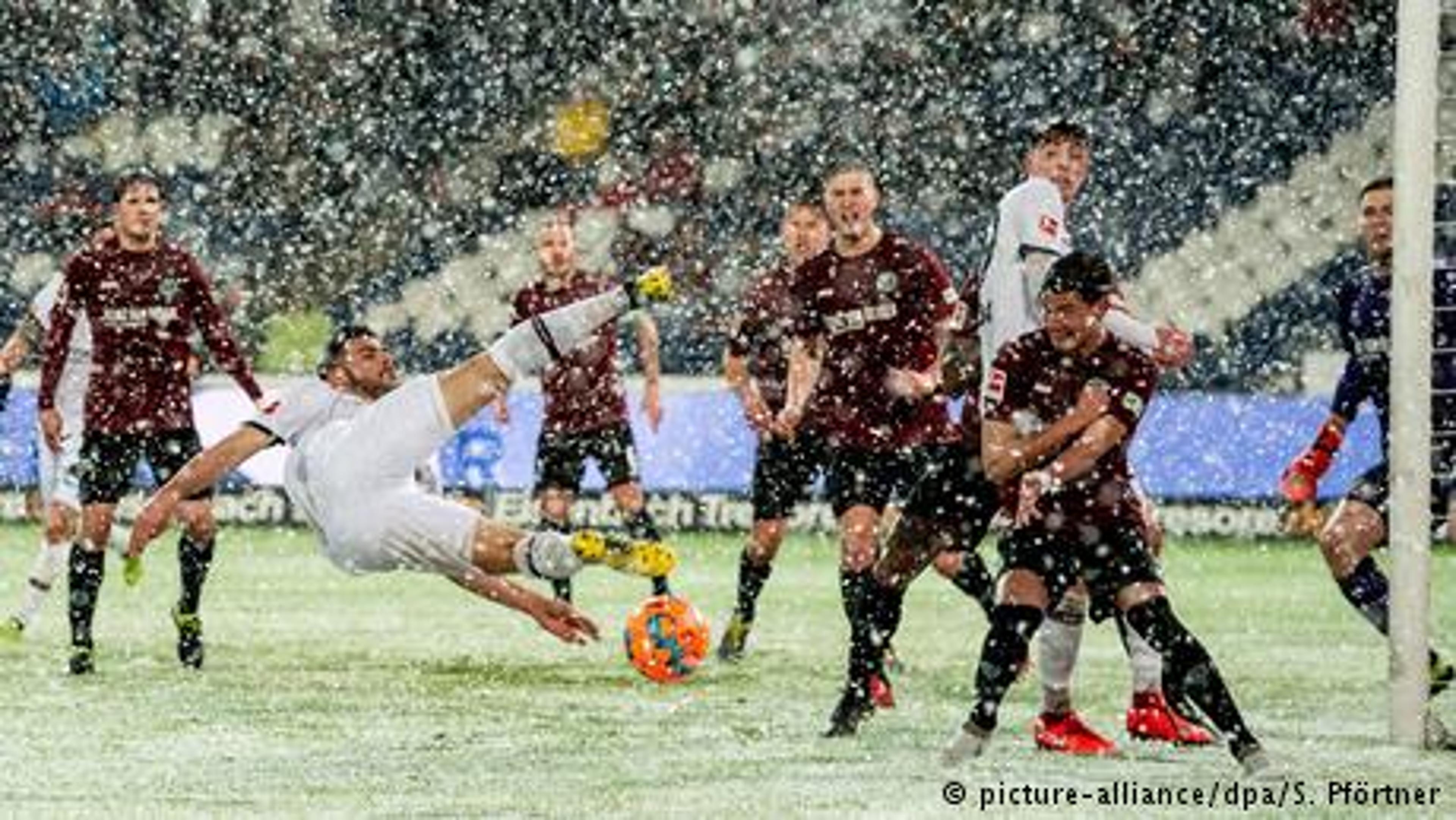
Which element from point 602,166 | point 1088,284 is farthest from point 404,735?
point 602,166

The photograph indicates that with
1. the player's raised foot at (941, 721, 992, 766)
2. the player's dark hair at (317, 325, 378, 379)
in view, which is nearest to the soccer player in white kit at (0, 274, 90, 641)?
the player's dark hair at (317, 325, 378, 379)

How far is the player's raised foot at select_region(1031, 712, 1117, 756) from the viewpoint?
8305 millimetres

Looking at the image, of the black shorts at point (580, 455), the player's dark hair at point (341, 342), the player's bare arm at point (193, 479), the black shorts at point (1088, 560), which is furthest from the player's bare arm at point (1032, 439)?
the black shorts at point (580, 455)

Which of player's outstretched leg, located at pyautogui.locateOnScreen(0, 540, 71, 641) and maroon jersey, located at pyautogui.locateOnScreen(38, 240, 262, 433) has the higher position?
maroon jersey, located at pyautogui.locateOnScreen(38, 240, 262, 433)

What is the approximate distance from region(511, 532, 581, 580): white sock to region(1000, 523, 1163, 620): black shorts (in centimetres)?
168

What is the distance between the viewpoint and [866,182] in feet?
32.4

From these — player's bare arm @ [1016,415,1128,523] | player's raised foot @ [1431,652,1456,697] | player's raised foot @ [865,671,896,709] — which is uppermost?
player's bare arm @ [1016,415,1128,523]

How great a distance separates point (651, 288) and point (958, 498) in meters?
1.32

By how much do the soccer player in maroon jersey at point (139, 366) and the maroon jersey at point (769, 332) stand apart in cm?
234

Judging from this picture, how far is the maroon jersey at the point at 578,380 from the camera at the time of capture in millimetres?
13695

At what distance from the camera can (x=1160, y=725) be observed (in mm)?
8633

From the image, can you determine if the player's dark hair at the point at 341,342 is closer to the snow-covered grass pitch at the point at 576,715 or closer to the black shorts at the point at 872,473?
the snow-covered grass pitch at the point at 576,715

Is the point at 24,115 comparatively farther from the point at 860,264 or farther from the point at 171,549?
the point at 860,264

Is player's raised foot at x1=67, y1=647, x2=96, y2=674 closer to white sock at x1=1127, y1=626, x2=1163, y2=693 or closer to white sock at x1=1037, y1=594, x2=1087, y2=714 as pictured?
white sock at x1=1037, y1=594, x2=1087, y2=714
